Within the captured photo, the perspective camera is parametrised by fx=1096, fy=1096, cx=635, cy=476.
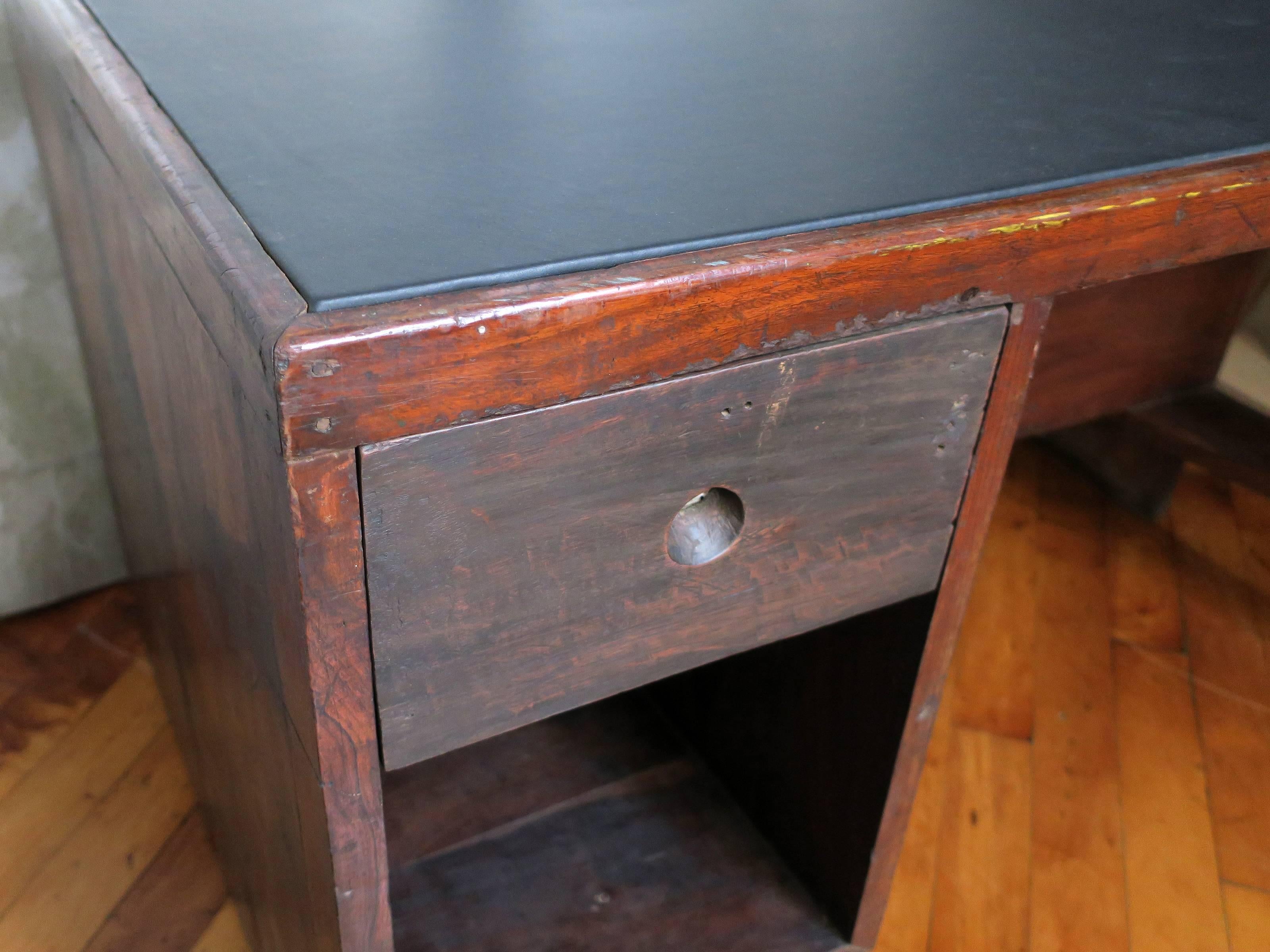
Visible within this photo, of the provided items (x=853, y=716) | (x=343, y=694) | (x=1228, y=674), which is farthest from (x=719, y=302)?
(x=1228, y=674)

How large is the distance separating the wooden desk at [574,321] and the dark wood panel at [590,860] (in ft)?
0.42

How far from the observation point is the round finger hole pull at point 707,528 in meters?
0.51

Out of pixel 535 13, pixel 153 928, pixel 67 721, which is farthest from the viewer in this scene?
pixel 67 721

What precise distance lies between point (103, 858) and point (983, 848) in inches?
30.3

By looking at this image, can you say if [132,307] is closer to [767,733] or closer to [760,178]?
[760,178]

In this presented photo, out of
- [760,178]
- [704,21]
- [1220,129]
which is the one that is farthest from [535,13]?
[1220,129]

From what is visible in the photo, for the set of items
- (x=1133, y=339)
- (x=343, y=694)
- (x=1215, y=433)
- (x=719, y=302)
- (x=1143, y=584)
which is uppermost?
(x=719, y=302)

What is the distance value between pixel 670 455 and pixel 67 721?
850 millimetres

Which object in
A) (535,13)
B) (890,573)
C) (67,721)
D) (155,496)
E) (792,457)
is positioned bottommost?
(67,721)

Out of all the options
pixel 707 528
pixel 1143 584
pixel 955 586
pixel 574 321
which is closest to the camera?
pixel 574 321

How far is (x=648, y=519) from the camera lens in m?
0.48

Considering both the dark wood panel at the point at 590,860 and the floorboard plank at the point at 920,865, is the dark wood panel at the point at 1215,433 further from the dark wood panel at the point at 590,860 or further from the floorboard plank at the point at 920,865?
the dark wood panel at the point at 590,860

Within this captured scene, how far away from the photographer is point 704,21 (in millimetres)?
696

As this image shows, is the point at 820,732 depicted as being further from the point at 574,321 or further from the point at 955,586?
the point at 574,321
